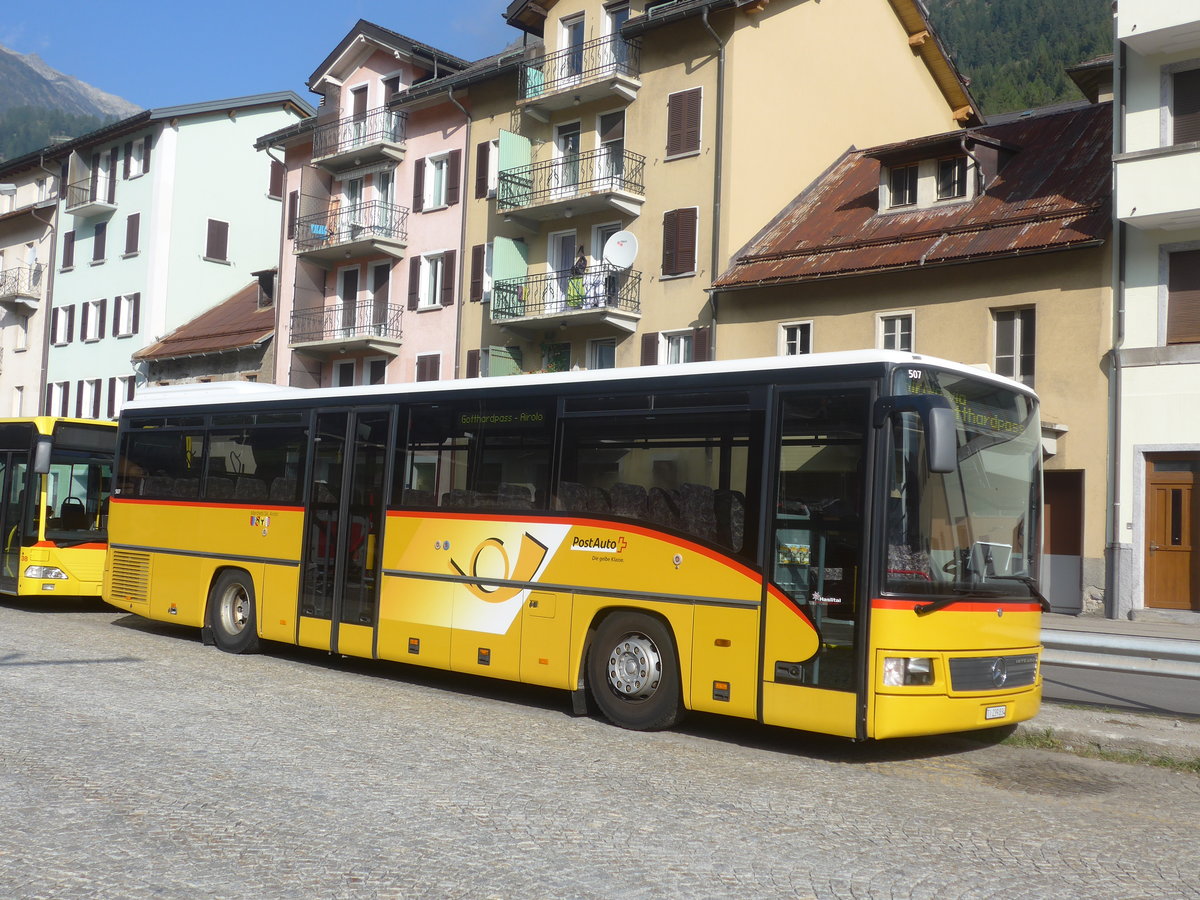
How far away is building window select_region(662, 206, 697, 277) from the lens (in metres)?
30.5

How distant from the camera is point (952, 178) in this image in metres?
27.3

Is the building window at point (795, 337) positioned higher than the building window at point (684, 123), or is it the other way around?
the building window at point (684, 123)

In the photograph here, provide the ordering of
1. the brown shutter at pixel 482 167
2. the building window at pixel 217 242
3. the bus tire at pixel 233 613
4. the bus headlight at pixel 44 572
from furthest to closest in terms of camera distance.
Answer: the building window at pixel 217 242, the brown shutter at pixel 482 167, the bus headlight at pixel 44 572, the bus tire at pixel 233 613

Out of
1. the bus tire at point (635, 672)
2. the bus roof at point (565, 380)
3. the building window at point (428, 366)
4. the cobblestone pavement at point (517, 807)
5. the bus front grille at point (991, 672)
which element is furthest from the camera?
the building window at point (428, 366)

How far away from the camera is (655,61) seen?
3216 centimetres

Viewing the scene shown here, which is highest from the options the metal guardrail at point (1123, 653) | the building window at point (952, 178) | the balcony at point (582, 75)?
the balcony at point (582, 75)

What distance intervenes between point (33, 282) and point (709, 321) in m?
36.4

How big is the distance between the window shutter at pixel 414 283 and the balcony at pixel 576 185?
15.7 ft

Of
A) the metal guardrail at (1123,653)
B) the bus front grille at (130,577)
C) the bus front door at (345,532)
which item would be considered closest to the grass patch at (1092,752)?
the metal guardrail at (1123,653)

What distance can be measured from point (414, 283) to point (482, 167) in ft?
13.4

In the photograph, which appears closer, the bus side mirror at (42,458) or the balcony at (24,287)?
the bus side mirror at (42,458)

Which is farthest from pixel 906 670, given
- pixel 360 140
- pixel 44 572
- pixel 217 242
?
pixel 217 242

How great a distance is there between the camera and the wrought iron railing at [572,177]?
32094 millimetres

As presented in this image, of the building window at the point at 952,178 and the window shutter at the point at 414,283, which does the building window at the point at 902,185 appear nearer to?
the building window at the point at 952,178
